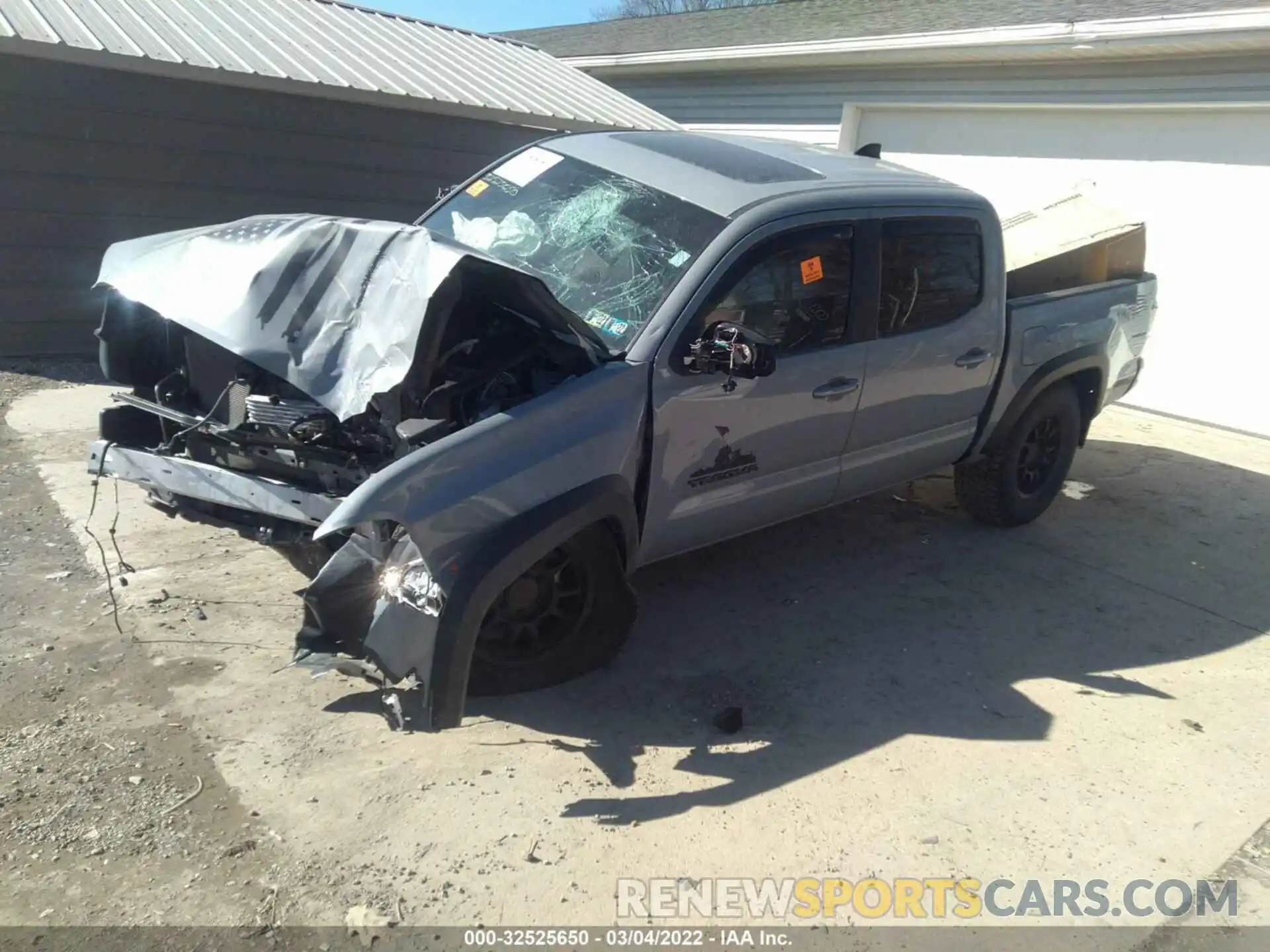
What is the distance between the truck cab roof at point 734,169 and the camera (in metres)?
4.17

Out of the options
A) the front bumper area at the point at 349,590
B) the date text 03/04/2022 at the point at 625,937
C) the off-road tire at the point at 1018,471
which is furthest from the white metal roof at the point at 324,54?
the date text 03/04/2022 at the point at 625,937

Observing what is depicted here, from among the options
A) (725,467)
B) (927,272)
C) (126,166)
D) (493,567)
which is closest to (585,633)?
(493,567)

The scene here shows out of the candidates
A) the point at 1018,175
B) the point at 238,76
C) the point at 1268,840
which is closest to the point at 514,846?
the point at 1268,840

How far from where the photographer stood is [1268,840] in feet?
11.4

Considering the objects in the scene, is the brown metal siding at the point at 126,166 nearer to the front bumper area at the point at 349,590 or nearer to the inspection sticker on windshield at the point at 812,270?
the front bumper area at the point at 349,590

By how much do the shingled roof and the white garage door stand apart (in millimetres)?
871

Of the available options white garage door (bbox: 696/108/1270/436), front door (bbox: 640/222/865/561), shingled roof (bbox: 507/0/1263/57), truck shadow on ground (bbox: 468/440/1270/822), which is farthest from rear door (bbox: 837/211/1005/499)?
shingled roof (bbox: 507/0/1263/57)

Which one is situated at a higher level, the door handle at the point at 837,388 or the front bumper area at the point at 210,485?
the door handle at the point at 837,388

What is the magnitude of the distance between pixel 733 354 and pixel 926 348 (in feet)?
5.18

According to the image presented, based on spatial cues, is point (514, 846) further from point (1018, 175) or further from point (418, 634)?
point (1018, 175)

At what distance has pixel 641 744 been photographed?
11.8 feet

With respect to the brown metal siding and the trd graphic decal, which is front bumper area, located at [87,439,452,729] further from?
the brown metal siding

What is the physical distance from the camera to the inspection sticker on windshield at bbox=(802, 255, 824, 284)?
13.8 feet

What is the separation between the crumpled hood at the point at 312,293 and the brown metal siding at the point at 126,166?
5098 millimetres
